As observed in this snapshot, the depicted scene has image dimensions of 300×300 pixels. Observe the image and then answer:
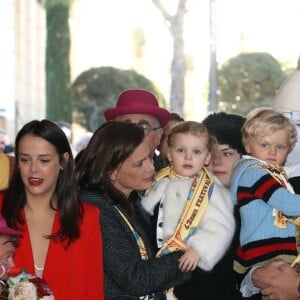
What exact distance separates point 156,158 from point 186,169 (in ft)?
3.74

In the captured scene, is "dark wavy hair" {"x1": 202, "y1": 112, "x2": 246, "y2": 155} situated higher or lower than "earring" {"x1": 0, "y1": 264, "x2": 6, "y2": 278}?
higher

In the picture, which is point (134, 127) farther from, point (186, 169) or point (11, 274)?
point (11, 274)

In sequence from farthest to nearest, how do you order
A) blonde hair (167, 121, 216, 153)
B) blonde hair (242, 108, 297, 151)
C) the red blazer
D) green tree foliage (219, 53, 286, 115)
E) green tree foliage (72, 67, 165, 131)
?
green tree foliage (72, 67, 165, 131) → green tree foliage (219, 53, 286, 115) → blonde hair (167, 121, 216, 153) → blonde hair (242, 108, 297, 151) → the red blazer

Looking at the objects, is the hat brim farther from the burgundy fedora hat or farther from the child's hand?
the child's hand

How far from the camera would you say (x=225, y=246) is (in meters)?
3.19

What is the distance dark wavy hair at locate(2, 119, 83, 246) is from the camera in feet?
9.70

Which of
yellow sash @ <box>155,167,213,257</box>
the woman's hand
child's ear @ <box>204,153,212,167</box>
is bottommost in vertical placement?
the woman's hand

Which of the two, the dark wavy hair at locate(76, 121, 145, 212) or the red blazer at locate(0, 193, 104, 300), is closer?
the red blazer at locate(0, 193, 104, 300)

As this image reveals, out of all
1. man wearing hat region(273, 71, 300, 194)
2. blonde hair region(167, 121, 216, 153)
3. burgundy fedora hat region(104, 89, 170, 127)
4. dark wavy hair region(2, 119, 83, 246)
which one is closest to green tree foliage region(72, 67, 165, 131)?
burgundy fedora hat region(104, 89, 170, 127)

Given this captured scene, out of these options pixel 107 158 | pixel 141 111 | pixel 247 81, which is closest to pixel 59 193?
pixel 107 158

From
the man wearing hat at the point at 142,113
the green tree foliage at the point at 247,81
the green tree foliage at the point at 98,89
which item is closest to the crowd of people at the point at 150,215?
the man wearing hat at the point at 142,113

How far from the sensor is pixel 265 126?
3184 millimetres

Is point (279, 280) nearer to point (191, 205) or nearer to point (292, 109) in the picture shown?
point (191, 205)

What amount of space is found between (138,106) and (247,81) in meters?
15.7
